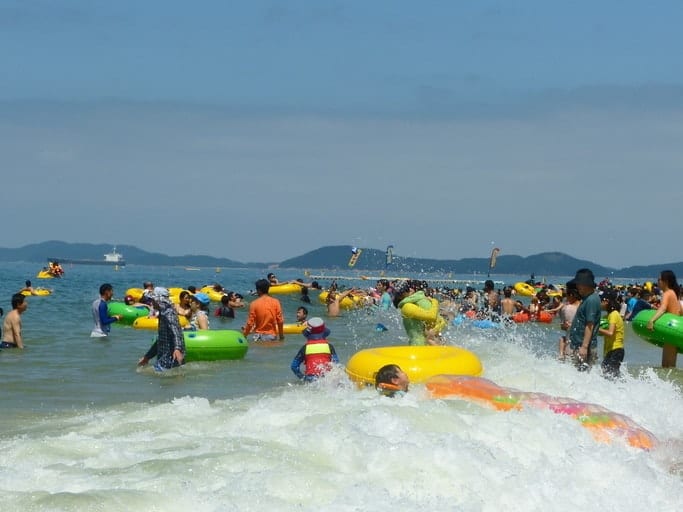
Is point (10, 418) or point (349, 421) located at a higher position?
point (349, 421)

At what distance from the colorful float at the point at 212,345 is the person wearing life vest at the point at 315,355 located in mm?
3225

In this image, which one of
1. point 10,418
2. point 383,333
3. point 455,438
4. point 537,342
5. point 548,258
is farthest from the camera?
point 548,258

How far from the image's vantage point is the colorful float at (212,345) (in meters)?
11.4

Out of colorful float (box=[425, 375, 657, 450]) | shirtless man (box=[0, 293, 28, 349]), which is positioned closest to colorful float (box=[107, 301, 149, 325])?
shirtless man (box=[0, 293, 28, 349])

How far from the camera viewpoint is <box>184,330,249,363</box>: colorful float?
11.4m

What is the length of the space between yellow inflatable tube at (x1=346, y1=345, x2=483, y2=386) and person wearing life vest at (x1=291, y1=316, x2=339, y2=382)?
32 cm

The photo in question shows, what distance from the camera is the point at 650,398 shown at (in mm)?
8086

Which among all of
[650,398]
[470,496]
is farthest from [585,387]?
[470,496]

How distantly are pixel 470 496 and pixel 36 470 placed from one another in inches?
101

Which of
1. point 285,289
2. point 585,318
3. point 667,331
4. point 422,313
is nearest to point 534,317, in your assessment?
point 667,331

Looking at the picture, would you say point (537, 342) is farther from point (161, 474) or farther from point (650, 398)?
point (161, 474)

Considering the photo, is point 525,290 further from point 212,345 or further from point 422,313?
point 422,313

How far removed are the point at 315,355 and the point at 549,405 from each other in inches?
110

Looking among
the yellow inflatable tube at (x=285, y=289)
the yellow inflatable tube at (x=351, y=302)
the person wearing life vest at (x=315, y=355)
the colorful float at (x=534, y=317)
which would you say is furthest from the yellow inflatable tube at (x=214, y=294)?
the person wearing life vest at (x=315, y=355)
